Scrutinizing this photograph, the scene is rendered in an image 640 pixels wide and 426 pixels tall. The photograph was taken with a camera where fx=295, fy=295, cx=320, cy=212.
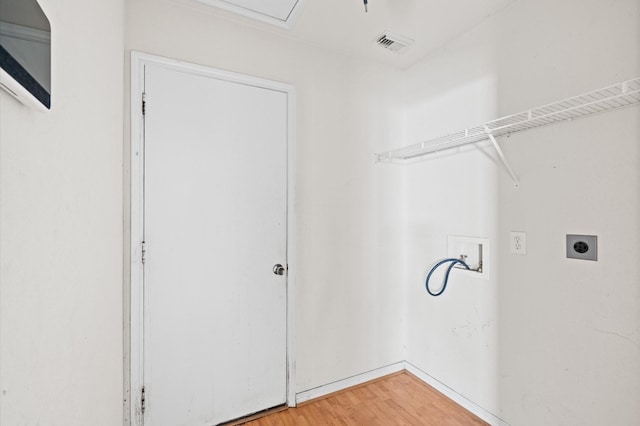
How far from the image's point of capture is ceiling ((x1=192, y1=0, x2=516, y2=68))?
1.70 m

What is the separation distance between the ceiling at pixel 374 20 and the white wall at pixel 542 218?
129 millimetres

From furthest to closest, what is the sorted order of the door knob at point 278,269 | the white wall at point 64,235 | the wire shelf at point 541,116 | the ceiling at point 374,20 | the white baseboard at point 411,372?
the door knob at point 278,269
the white baseboard at point 411,372
the ceiling at point 374,20
the wire shelf at point 541,116
the white wall at point 64,235

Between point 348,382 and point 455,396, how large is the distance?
0.73 metres

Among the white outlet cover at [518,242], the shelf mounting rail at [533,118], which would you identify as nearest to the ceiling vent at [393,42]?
the shelf mounting rail at [533,118]

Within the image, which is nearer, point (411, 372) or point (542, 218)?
point (542, 218)

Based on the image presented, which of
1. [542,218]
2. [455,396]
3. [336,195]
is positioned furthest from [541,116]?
[455,396]

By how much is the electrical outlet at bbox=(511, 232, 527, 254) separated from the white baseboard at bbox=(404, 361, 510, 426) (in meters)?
1.00

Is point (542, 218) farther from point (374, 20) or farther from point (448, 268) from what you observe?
point (374, 20)

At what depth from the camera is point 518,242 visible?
5.42 ft

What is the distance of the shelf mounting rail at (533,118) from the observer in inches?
48.5

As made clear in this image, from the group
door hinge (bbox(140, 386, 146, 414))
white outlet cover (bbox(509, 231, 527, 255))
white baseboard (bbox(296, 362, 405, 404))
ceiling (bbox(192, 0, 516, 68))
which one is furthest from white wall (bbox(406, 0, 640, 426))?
door hinge (bbox(140, 386, 146, 414))

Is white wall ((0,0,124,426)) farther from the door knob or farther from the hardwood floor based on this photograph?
the hardwood floor

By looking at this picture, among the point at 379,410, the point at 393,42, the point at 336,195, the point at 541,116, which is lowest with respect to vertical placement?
the point at 379,410

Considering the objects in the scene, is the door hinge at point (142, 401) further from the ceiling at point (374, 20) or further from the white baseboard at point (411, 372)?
the ceiling at point (374, 20)
